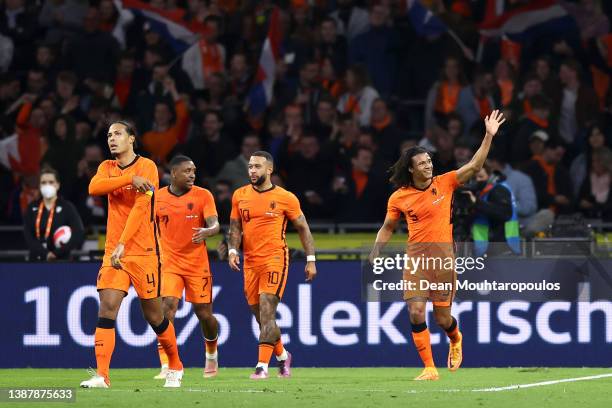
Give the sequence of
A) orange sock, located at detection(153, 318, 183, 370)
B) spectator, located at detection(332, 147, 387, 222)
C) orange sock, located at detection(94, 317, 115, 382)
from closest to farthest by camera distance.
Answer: orange sock, located at detection(94, 317, 115, 382), orange sock, located at detection(153, 318, 183, 370), spectator, located at detection(332, 147, 387, 222)

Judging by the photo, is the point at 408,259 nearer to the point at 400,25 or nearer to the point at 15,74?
the point at 400,25

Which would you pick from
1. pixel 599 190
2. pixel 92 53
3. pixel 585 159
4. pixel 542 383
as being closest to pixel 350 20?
pixel 92 53

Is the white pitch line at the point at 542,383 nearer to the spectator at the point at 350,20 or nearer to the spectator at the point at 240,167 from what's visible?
the spectator at the point at 240,167

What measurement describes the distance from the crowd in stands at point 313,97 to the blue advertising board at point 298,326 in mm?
Answer: 1806

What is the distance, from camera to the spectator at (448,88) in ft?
70.2

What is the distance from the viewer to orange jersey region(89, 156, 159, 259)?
13203 millimetres

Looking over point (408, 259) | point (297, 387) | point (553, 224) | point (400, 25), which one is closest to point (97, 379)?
point (297, 387)

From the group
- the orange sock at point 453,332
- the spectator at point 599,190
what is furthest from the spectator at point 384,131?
the orange sock at point 453,332

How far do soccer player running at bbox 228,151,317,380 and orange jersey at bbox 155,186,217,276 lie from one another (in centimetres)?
47

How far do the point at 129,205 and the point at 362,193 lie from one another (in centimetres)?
690

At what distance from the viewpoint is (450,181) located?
14930 millimetres

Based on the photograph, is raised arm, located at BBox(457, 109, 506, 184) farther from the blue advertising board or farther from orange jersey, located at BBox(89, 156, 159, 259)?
the blue advertising board

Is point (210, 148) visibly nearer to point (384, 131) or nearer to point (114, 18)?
point (384, 131)

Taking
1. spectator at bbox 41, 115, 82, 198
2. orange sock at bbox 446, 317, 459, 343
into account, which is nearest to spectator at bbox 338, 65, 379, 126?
spectator at bbox 41, 115, 82, 198
